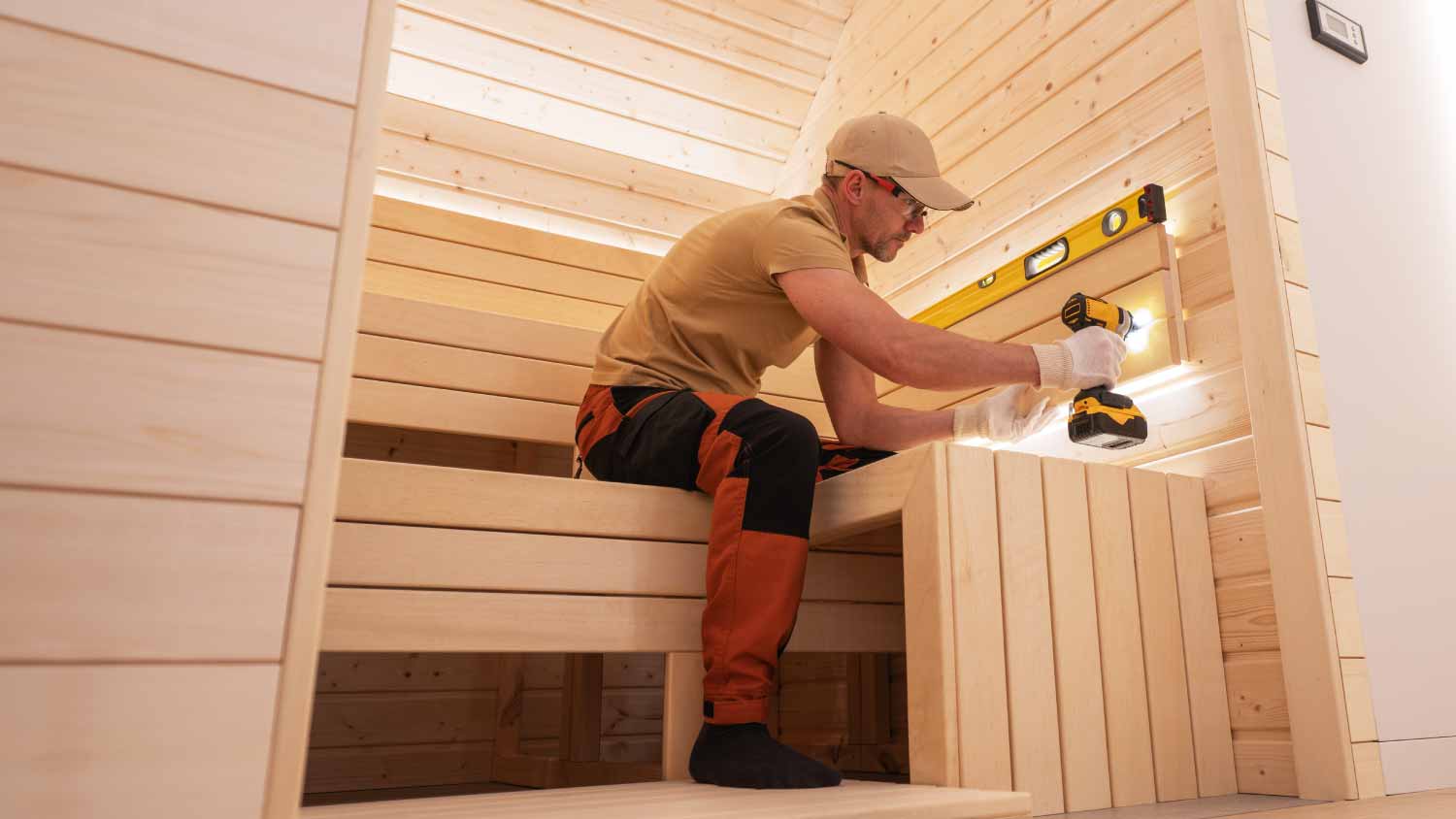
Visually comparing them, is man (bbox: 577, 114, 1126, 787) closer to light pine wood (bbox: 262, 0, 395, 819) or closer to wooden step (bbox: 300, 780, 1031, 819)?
wooden step (bbox: 300, 780, 1031, 819)

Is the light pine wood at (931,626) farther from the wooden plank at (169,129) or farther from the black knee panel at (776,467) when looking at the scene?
the wooden plank at (169,129)

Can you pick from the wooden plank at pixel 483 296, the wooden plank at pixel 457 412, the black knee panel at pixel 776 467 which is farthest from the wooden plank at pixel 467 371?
the black knee panel at pixel 776 467

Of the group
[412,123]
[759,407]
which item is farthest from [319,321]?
[412,123]

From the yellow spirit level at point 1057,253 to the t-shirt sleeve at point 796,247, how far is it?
0.60 metres

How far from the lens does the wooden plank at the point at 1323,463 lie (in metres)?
1.61

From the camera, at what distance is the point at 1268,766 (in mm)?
1568

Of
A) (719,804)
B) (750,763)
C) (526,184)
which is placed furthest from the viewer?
(526,184)

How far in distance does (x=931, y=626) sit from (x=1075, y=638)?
270mm

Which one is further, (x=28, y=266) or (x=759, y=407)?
(x=759, y=407)

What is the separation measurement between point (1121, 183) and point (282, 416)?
1.73 metres

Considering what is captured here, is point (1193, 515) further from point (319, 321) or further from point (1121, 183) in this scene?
point (319, 321)

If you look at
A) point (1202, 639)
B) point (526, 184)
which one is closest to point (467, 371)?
point (526, 184)

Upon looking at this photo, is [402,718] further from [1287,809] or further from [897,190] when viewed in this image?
[1287,809]

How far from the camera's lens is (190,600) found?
30.7 inches
